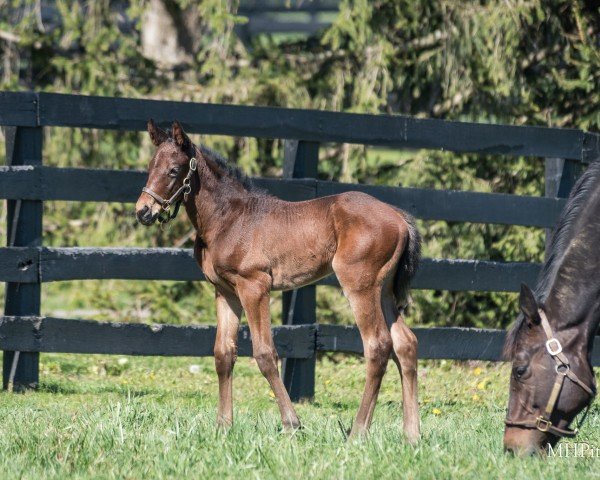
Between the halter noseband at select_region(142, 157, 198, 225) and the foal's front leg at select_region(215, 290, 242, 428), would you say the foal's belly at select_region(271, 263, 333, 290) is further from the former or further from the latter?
the halter noseband at select_region(142, 157, 198, 225)

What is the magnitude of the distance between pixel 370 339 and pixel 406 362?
0.88 ft

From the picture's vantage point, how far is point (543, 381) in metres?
4.09

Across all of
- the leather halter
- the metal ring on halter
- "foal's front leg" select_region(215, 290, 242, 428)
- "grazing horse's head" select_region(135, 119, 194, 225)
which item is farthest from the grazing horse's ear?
the metal ring on halter

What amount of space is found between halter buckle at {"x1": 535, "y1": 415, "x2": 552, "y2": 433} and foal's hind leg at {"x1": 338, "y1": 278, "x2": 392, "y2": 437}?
967 millimetres

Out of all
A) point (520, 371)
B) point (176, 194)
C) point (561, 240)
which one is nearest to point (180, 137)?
point (176, 194)

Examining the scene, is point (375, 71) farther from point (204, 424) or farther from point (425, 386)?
point (204, 424)

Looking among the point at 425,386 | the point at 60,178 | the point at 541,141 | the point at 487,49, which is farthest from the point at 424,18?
the point at 60,178

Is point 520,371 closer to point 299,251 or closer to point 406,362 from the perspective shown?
point 406,362

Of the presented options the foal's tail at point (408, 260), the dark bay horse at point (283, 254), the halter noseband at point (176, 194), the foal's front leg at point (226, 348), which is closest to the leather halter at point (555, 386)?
the dark bay horse at point (283, 254)

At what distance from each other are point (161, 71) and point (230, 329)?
5.02 metres

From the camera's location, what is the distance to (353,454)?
422 cm

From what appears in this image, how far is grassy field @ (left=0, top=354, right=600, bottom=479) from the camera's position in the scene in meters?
3.94

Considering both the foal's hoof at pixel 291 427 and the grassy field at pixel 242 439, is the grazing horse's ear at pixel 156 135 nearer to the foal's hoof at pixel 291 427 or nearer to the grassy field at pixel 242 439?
the grassy field at pixel 242 439

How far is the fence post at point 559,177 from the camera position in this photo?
716cm
